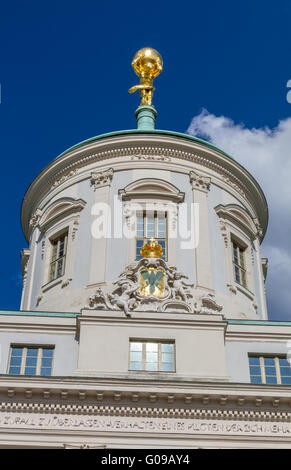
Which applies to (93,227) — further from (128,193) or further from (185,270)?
(185,270)

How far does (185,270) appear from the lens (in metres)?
31.3

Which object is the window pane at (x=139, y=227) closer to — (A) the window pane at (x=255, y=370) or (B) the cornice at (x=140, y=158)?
(B) the cornice at (x=140, y=158)

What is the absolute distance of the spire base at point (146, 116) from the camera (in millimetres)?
42031

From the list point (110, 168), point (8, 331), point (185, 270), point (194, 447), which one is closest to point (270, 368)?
point (194, 447)

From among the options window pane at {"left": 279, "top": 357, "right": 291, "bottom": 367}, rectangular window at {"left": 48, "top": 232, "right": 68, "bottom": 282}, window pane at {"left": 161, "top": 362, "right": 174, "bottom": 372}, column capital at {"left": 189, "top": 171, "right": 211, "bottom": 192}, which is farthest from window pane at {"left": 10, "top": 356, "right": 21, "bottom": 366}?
column capital at {"left": 189, "top": 171, "right": 211, "bottom": 192}

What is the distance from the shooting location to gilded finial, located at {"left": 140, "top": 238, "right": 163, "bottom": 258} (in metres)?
30.1

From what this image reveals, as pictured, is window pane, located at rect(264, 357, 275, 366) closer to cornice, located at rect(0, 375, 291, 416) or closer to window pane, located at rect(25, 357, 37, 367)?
cornice, located at rect(0, 375, 291, 416)

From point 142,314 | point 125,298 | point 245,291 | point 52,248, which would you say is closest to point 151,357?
point 142,314

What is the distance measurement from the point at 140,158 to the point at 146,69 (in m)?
10.7

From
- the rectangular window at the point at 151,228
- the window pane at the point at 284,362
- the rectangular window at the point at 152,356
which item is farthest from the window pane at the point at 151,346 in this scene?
the rectangular window at the point at 151,228

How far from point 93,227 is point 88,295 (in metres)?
3.77

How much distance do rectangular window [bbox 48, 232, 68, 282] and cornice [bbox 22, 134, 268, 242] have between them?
332 centimetres
